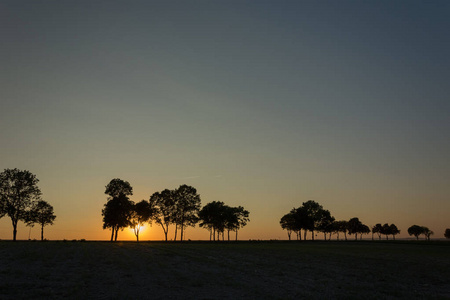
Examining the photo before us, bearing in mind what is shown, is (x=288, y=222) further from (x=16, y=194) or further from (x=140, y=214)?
(x=16, y=194)

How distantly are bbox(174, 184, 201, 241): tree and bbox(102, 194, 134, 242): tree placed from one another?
68.6 ft

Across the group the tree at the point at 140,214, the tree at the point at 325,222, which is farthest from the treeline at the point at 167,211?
the tree at the point at 325,222

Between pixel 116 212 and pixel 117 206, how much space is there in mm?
1807

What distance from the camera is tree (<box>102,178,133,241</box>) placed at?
9538 cm

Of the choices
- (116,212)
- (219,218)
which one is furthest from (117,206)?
(219,218)

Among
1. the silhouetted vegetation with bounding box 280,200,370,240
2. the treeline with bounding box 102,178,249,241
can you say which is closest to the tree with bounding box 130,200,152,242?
the treeline with bounding box 102,178,249,241

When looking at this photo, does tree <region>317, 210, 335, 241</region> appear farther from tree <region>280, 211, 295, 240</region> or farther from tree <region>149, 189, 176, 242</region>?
tree <region>149, 189, 176, 242</region>

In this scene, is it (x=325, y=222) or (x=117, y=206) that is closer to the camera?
(x=117, y=206)

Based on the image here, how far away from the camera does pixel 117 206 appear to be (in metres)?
95.7
